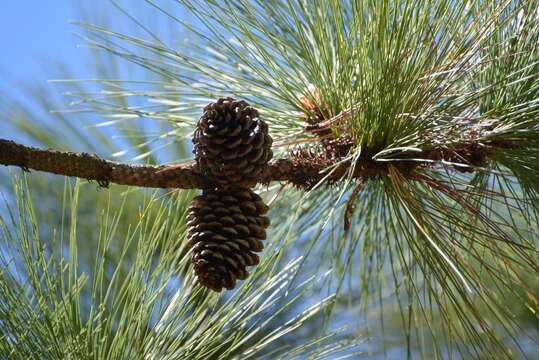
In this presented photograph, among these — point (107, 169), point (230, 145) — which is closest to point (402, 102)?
point (230, 145)

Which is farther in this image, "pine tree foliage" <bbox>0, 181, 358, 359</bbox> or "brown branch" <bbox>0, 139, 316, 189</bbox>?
"pine tree foliage" <bbox>0, 181, 358, 359</bbox>

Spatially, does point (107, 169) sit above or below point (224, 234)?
above

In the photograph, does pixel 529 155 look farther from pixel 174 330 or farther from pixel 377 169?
pixel 174 330

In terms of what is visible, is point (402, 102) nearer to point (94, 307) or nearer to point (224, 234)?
point (224, 234)

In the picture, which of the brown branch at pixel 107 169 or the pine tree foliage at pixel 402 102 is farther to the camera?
the pine tree foliage at pixel 402 102

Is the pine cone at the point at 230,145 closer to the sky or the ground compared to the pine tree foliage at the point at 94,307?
closer to the sky

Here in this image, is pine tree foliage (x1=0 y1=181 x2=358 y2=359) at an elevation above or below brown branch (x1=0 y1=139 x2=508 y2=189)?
below
